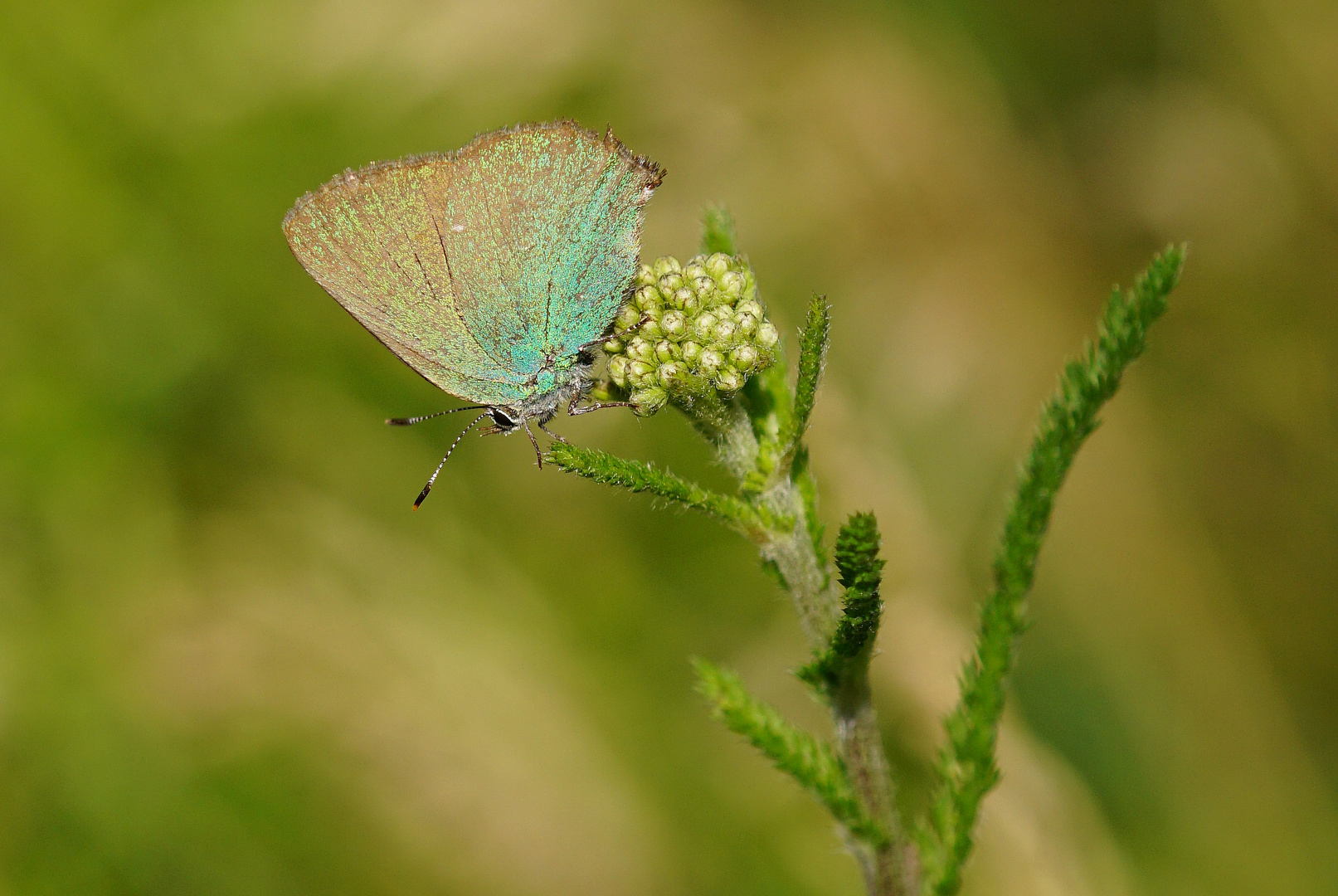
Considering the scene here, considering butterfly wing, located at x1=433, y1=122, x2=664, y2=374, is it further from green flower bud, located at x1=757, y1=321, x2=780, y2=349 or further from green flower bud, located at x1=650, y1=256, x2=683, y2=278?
green flower bud, located at x1=757, y1=321, x2=780, y2=349

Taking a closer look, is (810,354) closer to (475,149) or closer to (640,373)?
(640,373)

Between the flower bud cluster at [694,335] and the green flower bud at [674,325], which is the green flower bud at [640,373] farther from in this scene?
the green flower bud at [674,325]

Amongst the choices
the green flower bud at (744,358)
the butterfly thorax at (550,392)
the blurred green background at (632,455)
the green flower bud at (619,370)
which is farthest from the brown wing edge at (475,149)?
the blurred green background at (632,455)

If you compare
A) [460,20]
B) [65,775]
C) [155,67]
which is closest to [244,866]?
[65,775]

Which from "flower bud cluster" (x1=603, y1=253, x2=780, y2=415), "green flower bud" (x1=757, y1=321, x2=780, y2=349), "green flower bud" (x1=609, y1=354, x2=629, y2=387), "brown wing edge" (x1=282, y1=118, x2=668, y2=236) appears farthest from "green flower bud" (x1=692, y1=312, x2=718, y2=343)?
"brown wing edge" (x1=282, y1=118, x2=668, y2=236)

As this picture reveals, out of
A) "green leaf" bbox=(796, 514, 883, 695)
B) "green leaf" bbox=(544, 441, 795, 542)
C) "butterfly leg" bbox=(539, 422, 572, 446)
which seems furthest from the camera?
"butterfly leg" bbox=(539, 422, 572, 446)

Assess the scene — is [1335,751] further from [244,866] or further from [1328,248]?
[244,866]
